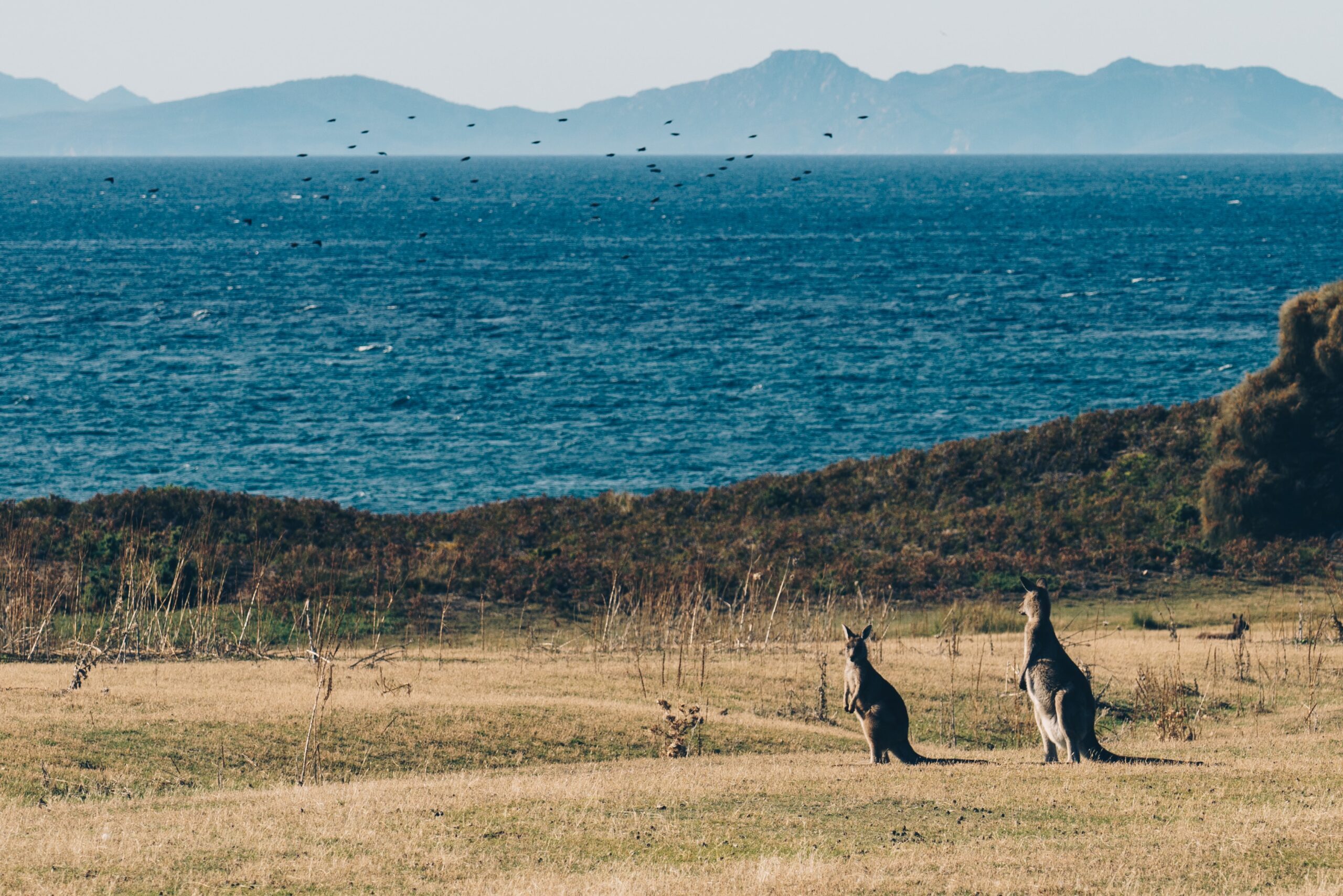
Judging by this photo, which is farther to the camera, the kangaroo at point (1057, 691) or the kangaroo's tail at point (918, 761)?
the kangaroo's tail at point (918, 761)

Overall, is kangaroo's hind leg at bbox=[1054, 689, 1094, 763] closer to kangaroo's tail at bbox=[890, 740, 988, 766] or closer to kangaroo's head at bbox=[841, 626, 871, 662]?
kangaroo's tail at bbox=[890, 740, 988, 766]

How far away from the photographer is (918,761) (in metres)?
13.9

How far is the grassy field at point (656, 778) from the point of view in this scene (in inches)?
382

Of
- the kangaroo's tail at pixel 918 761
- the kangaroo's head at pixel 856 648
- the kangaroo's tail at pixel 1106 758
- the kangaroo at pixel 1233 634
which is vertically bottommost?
the kangaroo at pixel 1233 634

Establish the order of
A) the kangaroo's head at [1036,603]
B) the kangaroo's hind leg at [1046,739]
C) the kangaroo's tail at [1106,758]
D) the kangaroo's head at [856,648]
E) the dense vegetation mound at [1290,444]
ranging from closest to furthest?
the kangaroo's head at [1036,603] → the kangaroo's tail at [1106,758] → the kangaroo's hind leg at [1046,739] → the kangaroo's head at [856,648] → the dense vegetation mound at [1290,444]

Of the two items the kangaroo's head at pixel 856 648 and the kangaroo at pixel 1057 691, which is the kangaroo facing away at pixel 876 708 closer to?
the kangaroo's head at pixel 856 648

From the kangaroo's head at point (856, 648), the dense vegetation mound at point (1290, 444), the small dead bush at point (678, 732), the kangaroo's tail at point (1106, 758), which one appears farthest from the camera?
the dense vegetation mound at point (1290, 444)

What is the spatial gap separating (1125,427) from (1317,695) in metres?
17.3

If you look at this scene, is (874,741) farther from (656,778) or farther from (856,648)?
(656,778)

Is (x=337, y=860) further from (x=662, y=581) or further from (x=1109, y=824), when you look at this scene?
(x=662, y=581)

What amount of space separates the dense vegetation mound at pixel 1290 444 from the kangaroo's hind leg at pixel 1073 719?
1834 centimetres

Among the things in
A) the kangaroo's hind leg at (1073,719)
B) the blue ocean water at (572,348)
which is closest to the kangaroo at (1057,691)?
the kangaroo's hind leg at (1073,719)

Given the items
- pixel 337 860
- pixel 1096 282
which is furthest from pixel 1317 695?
pixel 1096 282

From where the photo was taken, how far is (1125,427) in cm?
3522
